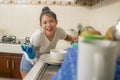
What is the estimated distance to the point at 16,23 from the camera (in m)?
2.71

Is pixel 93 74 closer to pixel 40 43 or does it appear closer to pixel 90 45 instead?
pixel 90 45

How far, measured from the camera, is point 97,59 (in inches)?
15.6

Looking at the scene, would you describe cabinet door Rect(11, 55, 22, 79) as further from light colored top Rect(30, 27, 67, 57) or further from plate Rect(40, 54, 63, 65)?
plate Rect(40, 54, 63, 65)

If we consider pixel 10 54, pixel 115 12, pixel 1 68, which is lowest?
pixel 1 68

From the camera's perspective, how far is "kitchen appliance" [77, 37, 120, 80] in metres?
0.40

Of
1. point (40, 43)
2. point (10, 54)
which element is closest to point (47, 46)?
point (40, 43)

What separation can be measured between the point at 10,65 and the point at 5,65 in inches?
2.6

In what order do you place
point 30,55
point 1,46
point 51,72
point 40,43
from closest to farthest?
point 51,72
point 30,55
point 40,43
point 1,46

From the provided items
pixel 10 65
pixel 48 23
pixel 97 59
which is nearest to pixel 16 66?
pixel 10 65

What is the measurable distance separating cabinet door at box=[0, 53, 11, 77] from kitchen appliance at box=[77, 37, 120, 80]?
6.68ft

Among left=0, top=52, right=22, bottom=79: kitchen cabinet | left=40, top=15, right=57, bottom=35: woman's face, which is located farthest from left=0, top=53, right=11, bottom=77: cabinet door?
left=40, top=15, right=57, bottom=35: woman's face

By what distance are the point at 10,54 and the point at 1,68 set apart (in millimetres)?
242

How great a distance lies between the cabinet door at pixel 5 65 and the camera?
2.34 metres

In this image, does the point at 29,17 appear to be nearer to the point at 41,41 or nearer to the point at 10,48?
the point at 10,48
